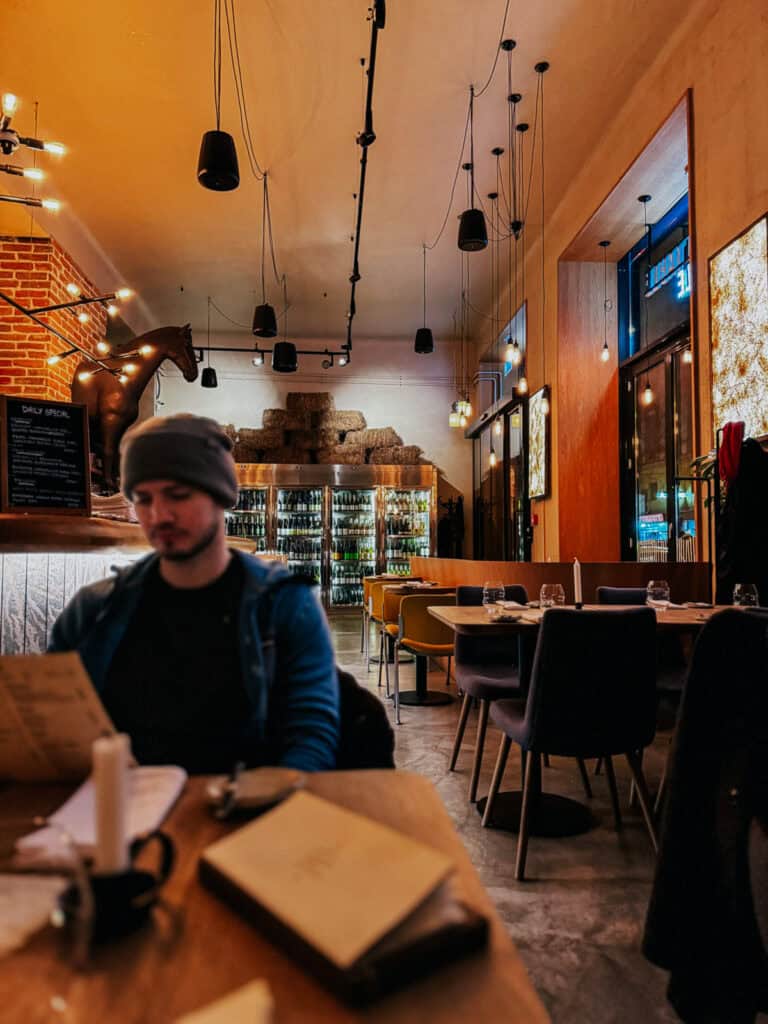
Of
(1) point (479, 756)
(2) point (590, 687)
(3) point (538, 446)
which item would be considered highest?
(3) point (538, 446)

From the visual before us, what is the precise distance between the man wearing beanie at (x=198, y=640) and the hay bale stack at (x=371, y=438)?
10.2m

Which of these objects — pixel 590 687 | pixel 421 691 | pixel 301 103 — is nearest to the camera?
pixel 590 687

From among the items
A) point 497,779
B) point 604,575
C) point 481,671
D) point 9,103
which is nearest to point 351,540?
point 604,575

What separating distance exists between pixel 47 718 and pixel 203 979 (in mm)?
489

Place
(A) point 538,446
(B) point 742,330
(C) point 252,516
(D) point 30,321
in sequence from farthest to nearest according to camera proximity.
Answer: (C) point 252,516 < (A) point 538,446 < (D) point 30,321 < (B) point 742,330

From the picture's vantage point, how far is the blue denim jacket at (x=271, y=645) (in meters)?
1.15

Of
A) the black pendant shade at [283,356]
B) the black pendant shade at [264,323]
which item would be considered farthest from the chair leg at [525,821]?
the black pendant shade at [283,356]

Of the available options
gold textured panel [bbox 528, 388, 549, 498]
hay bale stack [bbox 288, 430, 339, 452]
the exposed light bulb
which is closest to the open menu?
the exposed light bulb

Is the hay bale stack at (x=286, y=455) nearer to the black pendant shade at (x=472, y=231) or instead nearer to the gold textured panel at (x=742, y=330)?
the black pendant shade at (x=472, y=231)

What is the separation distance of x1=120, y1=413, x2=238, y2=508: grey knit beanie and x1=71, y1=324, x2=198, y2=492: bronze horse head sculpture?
5010 mm

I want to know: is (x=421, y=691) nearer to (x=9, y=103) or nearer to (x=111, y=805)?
(x=9, y=103)

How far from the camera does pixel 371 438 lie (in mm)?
11445

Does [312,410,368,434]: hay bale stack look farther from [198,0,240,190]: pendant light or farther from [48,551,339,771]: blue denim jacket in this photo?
[48,551,339,771]: blue denim jacket

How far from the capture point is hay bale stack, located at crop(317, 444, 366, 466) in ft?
37.2
